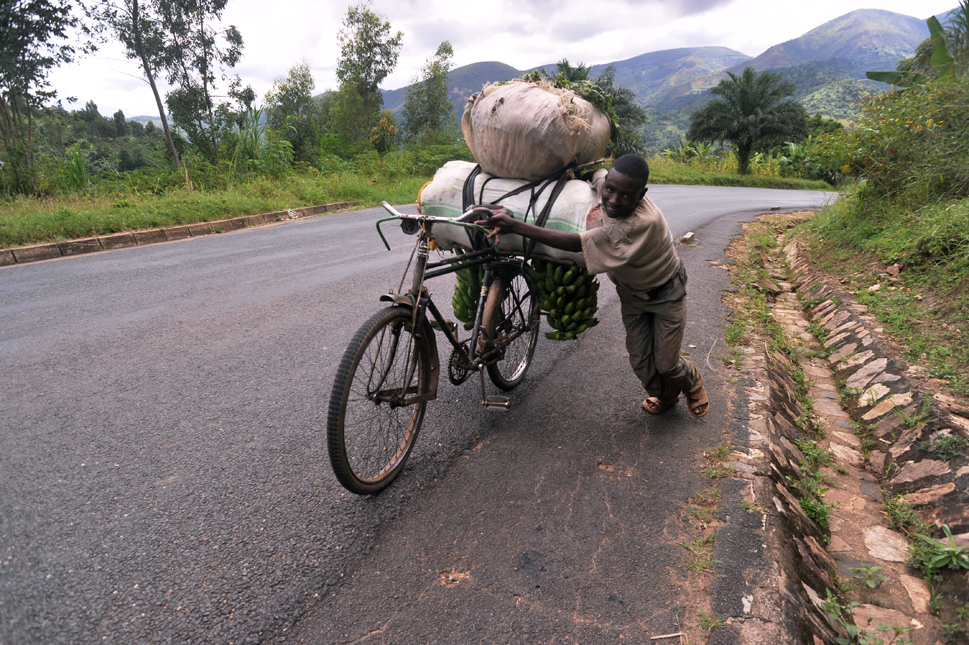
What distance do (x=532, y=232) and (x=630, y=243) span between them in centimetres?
48

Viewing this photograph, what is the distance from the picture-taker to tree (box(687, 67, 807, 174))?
1224 inches

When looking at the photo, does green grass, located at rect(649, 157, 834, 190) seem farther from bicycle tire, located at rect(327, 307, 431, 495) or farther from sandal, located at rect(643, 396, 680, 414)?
bicycle tire, located at rect(327, 307, 431, 495)

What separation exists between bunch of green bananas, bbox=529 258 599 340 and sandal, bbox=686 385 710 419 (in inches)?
29.7

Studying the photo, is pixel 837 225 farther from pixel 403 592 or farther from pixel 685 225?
pixel 403 592

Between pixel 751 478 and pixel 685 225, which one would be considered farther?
pixel 685 225

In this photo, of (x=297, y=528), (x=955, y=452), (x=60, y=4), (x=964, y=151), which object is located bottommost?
(x=955, y=452)

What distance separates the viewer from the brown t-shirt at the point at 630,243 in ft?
8.11

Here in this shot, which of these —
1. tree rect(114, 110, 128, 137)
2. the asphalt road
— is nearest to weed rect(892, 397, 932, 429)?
the asphalt road

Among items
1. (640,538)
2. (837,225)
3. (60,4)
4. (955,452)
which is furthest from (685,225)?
(60,4)

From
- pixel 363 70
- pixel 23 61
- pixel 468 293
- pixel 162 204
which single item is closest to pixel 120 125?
pixel 363 70

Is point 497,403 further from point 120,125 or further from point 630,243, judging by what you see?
point 120,125

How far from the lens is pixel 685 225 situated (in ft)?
33.7

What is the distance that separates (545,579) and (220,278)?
5298 millimetres

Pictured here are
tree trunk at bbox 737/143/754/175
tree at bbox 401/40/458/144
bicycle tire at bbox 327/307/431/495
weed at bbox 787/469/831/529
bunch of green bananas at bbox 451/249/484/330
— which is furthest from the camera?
tree at bbox 401/40/458/144
